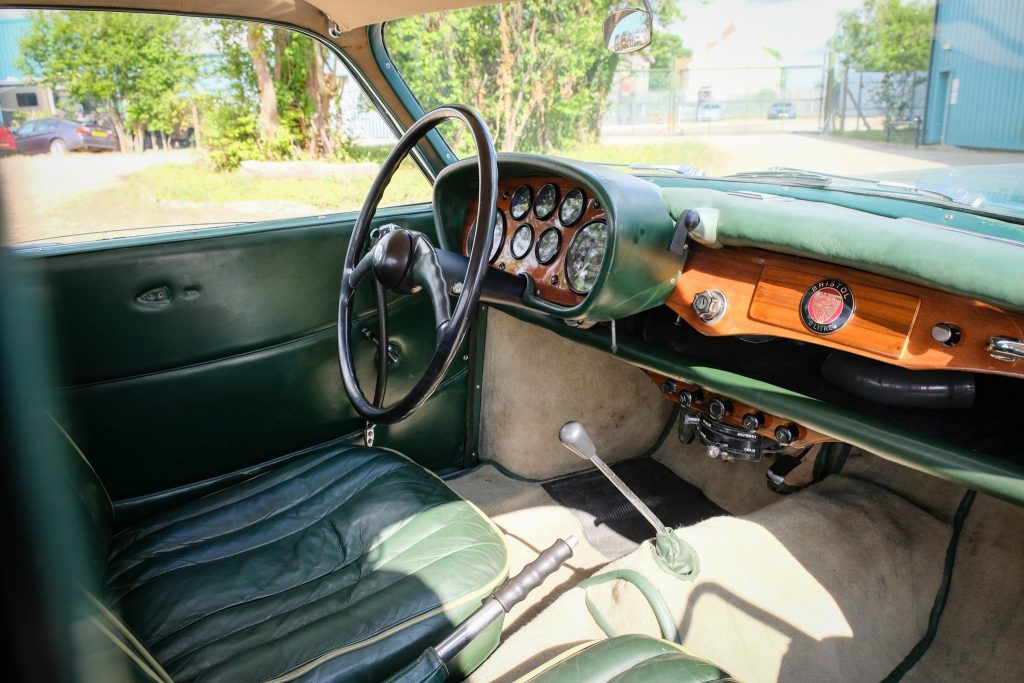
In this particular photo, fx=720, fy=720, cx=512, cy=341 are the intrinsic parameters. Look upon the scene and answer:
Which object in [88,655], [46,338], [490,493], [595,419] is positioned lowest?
[490,493]

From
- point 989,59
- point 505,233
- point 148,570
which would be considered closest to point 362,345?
point 505,233

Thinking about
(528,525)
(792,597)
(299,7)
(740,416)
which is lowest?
(528,525)

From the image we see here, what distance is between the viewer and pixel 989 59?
1.37m

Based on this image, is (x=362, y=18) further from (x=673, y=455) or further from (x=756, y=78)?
(x=673, y=455)

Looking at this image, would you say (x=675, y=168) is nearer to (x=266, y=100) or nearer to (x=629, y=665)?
(x=629, y=665)

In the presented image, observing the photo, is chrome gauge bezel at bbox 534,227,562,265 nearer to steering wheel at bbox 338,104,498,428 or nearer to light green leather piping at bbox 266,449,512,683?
steering wheel at bbox 338,104,498,428

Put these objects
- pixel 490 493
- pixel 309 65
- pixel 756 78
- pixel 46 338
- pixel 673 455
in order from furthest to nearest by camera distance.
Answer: pixel 309 65, pixel 673 455, pixel 490 493, pixel 756 78, pixel 46 338

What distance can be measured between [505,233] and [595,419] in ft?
2.85

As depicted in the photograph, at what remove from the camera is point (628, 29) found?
164cm

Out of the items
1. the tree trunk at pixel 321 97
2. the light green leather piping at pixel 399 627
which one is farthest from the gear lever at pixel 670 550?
the tree trunk at pixel 321 97

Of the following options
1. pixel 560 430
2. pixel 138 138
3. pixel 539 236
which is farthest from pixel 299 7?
pixel 138 138

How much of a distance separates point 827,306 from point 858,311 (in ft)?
0.20

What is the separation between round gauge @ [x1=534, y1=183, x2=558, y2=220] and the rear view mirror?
0.36 m

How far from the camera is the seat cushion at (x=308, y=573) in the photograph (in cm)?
121
